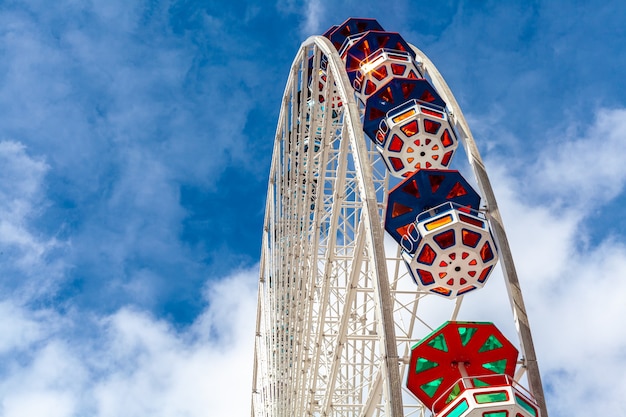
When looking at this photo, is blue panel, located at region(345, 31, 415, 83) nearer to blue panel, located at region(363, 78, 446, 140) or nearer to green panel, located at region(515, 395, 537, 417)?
blue panel, located at region(363, 78, 446, 140)

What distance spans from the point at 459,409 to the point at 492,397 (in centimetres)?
51

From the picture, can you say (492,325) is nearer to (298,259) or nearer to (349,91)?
(349,91)

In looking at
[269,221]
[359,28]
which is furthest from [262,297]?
[359,28]

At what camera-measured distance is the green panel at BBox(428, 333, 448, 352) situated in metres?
11.2

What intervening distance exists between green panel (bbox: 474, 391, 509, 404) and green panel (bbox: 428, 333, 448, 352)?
133cm

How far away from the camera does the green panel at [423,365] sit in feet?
36.8

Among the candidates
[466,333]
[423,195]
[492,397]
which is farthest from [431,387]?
[423,195]

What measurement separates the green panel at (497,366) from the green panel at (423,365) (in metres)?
0.90

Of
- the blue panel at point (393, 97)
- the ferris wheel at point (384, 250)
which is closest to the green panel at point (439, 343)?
the ferris wheel at point (384, 250)

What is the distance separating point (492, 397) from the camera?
10.1 meters

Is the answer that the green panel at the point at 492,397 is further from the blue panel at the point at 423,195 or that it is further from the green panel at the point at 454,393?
the blue panel at the point at 423,195

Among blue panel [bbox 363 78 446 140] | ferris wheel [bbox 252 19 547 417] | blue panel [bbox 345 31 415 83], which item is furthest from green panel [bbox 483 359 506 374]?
blue panel [bbox 345 31 415 83]

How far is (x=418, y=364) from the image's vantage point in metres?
11.2

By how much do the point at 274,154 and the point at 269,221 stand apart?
3152 millimetres
